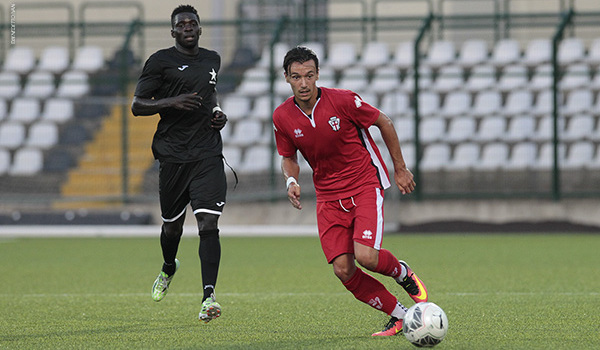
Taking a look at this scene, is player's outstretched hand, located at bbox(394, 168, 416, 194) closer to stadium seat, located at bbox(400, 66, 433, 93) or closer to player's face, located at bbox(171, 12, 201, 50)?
player's face, located at bbox(171, 12, 201, 50)

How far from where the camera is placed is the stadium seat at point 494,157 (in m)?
18.0

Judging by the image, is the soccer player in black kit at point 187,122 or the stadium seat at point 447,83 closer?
the soccer player in black kit at point 187,122

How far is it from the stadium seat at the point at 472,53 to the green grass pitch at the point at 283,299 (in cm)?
660

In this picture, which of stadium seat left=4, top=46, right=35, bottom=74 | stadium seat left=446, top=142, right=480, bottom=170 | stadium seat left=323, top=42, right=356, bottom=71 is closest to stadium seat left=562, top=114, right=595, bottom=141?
stadium seat left=446, top=142, right=480, bottom=170

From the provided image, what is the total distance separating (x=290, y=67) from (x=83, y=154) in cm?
1289

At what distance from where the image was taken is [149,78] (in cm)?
721

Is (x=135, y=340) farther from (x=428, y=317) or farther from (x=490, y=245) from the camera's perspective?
(x=490, y=245)

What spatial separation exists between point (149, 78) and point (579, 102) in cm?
1289

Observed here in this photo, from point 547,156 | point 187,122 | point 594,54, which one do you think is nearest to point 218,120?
point 187,122

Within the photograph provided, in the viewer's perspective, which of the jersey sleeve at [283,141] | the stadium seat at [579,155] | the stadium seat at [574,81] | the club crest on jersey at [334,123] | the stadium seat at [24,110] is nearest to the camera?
the club crest on jersey at [334,123]

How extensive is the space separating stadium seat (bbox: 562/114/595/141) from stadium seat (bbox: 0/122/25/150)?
34.4ft

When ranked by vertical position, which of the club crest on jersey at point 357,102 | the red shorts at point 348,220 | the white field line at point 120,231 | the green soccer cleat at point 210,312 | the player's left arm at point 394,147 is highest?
the club crest on jersey at point 357,102

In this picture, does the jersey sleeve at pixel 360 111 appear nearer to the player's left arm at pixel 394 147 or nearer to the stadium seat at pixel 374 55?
the player's left arm at pixel 394 147

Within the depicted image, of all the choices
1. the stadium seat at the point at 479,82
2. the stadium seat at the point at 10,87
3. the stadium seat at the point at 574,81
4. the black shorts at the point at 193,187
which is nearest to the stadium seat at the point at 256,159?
the stadium seat at the point at 479,82
